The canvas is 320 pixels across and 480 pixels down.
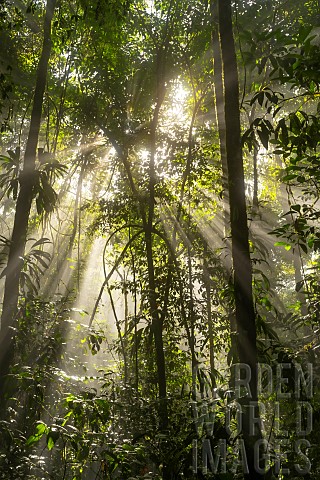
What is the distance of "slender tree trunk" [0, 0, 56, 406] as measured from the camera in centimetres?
504

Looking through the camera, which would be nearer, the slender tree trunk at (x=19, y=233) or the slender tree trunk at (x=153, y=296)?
the slender tree trunk at (x=19, y=233)

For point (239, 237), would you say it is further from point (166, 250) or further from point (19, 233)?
point (166, 250)

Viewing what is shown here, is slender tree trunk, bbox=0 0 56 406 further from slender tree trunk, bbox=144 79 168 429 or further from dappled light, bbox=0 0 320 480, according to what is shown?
slender tree trunk, bbox=144 79 168 429

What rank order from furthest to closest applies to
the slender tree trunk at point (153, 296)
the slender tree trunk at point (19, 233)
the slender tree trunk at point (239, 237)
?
the slender tree trunk at point (153, 296), the slender tree trunk at point (19, 233), the slender tree trunk at point (239, 237)

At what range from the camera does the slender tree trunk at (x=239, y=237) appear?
334 centimetres

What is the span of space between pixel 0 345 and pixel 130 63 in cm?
511

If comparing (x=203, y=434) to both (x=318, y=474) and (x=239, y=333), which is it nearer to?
(x=239, y=333)

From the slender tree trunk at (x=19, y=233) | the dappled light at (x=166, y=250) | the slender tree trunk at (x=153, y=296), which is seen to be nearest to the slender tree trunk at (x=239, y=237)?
the dappled light at (x=166, y=250)

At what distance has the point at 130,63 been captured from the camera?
8266mm

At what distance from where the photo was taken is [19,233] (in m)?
5.51

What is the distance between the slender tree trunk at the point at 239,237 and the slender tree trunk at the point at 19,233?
2.44m

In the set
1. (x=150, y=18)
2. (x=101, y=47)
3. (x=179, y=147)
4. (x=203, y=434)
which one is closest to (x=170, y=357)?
(x=179, y=147)

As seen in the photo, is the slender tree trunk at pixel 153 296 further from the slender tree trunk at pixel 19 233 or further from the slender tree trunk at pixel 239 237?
the slender tree trunk at pixel 239 237

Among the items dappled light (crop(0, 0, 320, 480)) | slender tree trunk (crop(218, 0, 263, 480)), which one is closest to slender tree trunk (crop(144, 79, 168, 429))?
dappled light (crop(0, 0, 320, 480))
